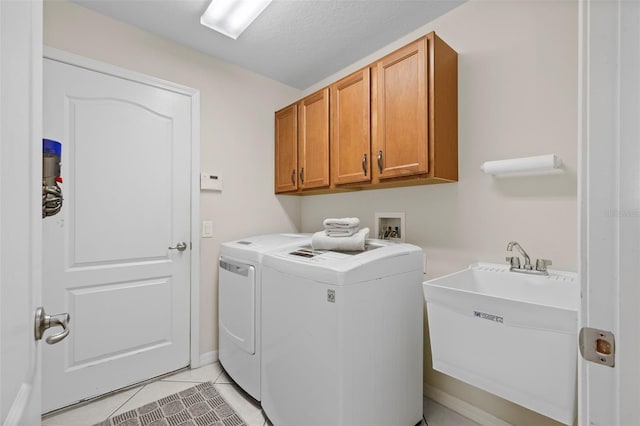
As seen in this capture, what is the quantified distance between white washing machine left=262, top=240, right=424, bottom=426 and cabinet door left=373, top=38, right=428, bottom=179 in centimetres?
50

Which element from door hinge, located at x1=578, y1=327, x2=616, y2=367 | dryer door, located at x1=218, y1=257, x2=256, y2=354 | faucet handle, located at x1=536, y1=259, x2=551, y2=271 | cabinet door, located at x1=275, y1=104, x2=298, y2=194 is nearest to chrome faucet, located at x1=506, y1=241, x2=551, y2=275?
faucet handle, located at x1=536, y1=259, x2=551, y2=271

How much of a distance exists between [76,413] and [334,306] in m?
1.75

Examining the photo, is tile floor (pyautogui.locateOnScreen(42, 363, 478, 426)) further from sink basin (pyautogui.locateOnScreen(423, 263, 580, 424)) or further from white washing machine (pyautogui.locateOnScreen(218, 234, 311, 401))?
sink basin (pyautogui.locateOnScreen(423, 263, 580, 424))

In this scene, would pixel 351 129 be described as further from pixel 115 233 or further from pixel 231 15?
pixel 115 233

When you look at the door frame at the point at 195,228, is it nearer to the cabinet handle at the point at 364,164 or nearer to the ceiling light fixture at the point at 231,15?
the ceiling light fixture at the point at 231,15

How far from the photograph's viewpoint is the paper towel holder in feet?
4.31

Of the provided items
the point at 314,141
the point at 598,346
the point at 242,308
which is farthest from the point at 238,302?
the point at 598,346

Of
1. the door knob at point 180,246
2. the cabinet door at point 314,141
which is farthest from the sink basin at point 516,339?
the door knob at point 180,246

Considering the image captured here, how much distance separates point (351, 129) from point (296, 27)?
78cm

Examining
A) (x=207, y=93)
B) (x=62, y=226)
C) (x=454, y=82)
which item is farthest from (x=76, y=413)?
A: (x=454, y=82)

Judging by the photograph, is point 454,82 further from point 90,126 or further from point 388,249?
point 90,126

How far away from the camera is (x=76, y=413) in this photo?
1.69 m

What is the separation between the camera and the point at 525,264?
57.1 inches

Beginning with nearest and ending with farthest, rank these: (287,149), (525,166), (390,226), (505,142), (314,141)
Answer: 1. (525,166)
2. (505,142)
3. (390,226)
4. (314,141)
5. (287,149)
